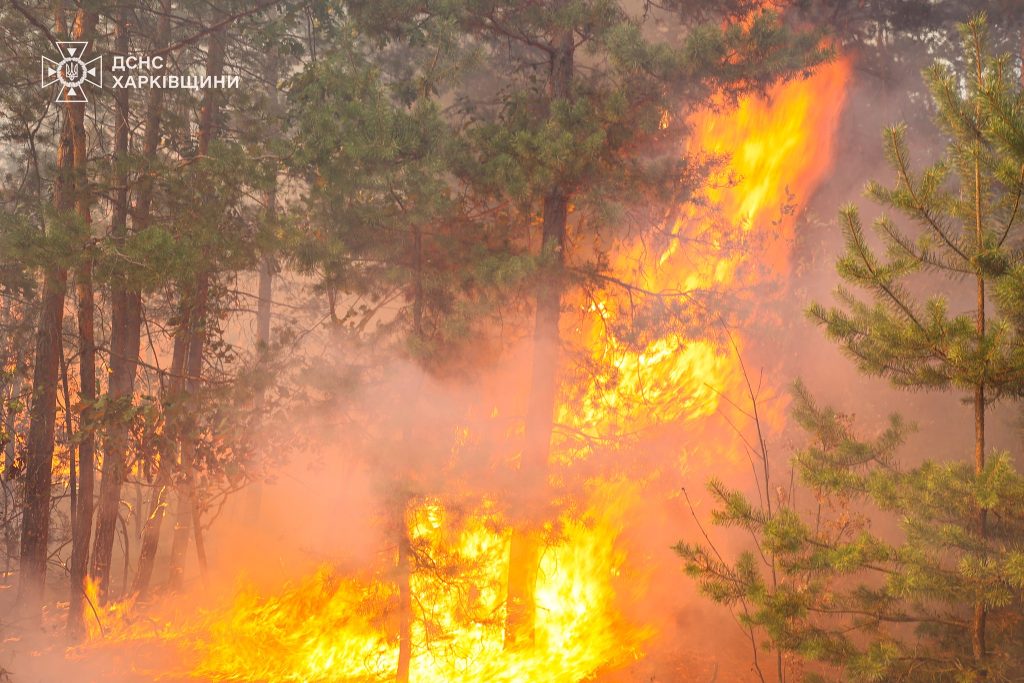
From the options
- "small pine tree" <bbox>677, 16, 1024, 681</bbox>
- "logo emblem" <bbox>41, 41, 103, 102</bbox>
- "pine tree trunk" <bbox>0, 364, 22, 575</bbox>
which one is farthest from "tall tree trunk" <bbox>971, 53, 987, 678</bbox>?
"logo emblem" <bbox>41, 41, 103, 102</bbox>

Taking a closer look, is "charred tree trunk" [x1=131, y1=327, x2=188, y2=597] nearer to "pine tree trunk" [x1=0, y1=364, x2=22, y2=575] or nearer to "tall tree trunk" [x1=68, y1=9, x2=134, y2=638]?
"tall tree trunk" [x1=68, y1=9, x2=134, y2=638]

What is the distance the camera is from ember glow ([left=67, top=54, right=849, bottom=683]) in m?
10.9

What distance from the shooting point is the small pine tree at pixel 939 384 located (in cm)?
523

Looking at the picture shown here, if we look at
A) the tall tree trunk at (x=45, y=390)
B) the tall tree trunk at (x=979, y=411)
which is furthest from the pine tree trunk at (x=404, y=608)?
the tall tree trunk at (x=979, y=411)

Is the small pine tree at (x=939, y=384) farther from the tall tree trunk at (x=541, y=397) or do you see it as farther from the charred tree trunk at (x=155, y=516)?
the charred tree trunk at (x=155, y=516)

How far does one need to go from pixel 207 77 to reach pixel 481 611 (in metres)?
9.90

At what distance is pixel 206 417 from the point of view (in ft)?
36.3

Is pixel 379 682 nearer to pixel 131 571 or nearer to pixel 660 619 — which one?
pixel 660 619

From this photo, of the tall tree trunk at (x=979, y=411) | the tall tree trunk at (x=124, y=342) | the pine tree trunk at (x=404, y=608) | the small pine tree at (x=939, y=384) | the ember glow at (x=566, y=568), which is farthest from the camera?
the tall tree trunk at (x=124, y=342)

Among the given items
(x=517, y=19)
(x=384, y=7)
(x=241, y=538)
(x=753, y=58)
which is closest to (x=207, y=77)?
(x=384, y=7)

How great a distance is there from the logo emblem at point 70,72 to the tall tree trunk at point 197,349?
1767 mm

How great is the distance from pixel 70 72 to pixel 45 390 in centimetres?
442

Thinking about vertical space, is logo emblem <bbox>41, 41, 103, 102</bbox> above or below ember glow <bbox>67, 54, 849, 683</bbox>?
above

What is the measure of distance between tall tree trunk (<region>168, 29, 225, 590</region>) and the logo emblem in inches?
69.6
